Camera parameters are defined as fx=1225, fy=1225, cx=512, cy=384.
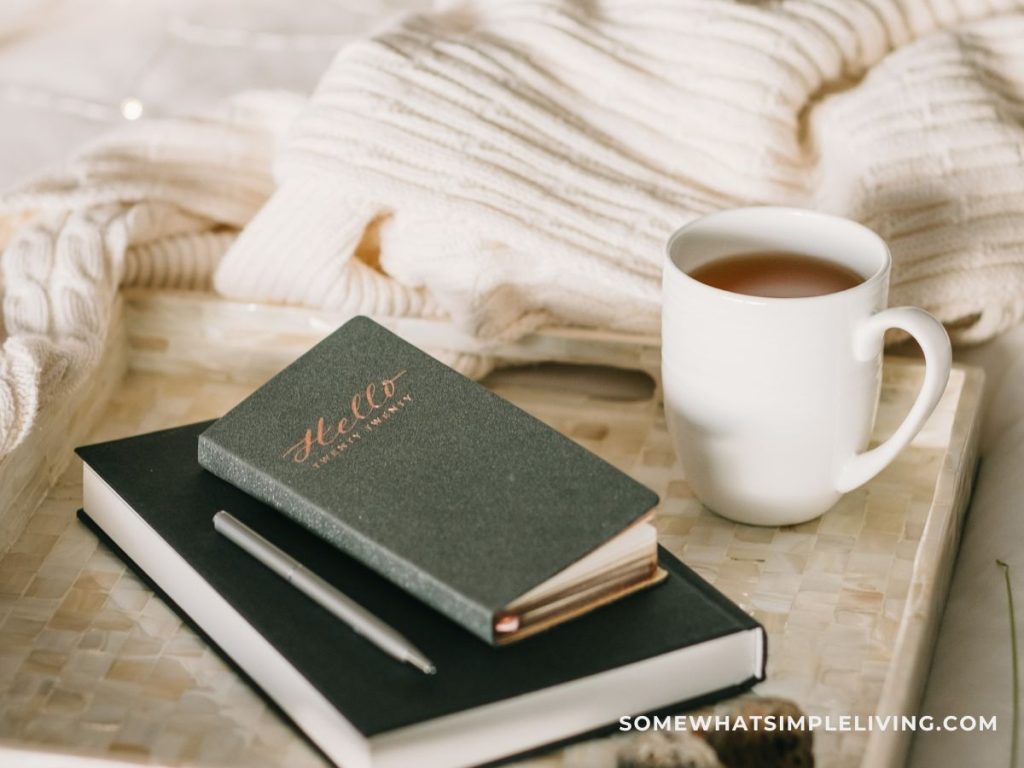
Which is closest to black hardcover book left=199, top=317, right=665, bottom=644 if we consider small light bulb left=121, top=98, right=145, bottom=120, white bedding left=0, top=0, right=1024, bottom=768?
white bedding left=0, top=0, right=1024, bottom=768

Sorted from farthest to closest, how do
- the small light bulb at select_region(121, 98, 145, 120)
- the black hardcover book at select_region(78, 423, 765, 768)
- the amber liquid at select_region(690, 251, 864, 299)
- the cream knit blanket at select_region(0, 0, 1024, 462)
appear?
the small light bulb at select_region(121, 98, 145, 120) → the cream knit blanket at select_region(0, 0, 1024, 462) → the amber liquid at select_region(690, 251, 864, 299) → the black hardcover book at select_region(78, 423, 765, 768)

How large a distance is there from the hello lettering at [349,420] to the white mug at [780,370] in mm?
132

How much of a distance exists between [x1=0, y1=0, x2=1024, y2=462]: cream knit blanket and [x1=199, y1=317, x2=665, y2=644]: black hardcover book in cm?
14

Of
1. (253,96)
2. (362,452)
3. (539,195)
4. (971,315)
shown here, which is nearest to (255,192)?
(253,96)

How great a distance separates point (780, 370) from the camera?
530 millimetres

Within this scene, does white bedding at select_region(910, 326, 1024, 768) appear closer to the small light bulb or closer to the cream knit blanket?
the cream knit blanket

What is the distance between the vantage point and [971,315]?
0.71 meters

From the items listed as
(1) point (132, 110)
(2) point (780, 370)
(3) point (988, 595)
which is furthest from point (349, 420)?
(1) point (132, 110)

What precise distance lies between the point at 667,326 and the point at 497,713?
202 mm

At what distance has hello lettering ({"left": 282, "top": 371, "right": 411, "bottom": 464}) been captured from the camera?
53 centimetres

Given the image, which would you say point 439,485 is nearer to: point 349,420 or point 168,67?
point 349,420

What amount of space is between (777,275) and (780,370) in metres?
0.07

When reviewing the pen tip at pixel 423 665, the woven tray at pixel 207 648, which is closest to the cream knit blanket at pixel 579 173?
the woven tray at pixel 207 648

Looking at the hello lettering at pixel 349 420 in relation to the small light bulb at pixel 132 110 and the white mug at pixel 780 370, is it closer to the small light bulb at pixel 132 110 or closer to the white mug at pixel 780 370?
the white mug at pixel 780 370
